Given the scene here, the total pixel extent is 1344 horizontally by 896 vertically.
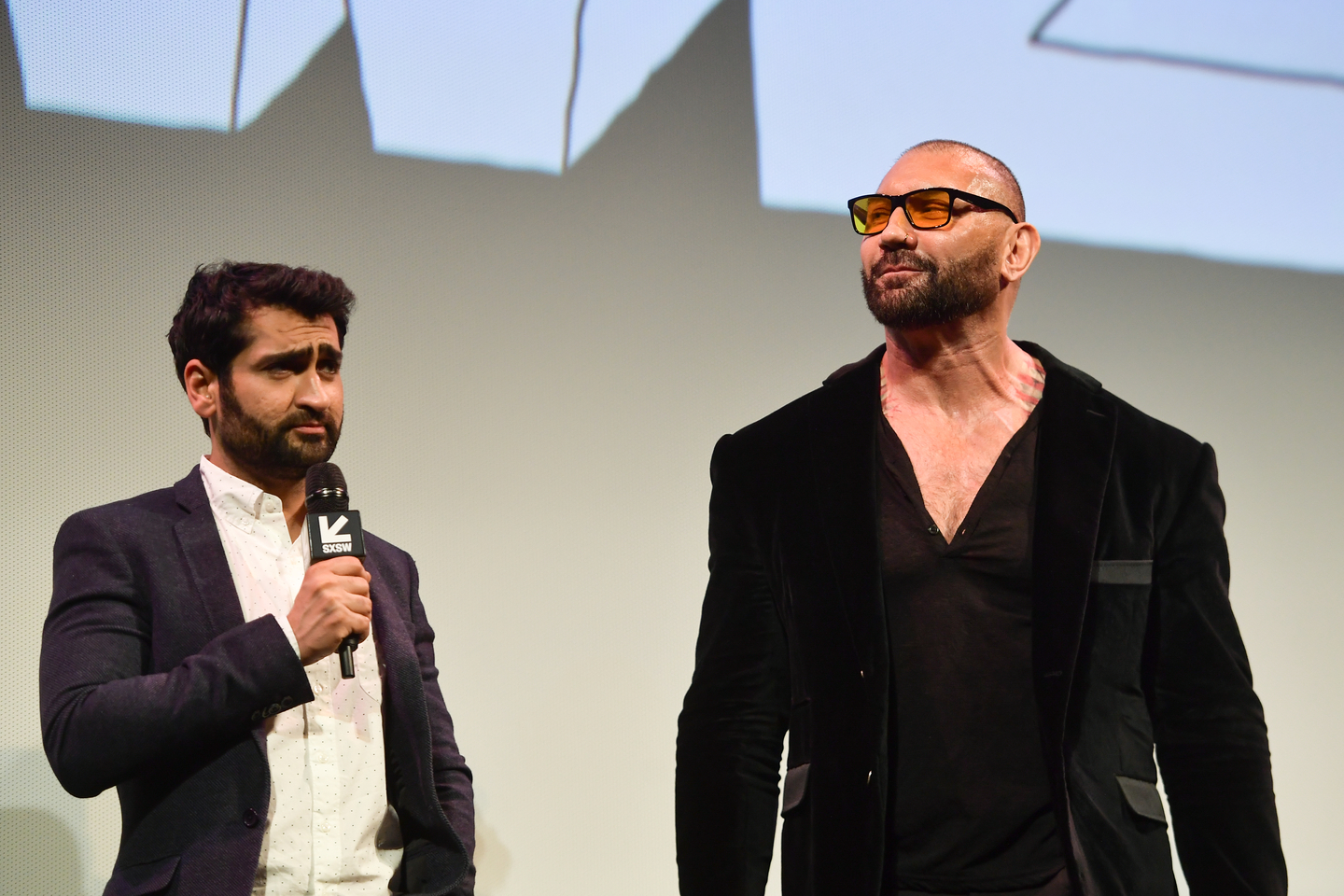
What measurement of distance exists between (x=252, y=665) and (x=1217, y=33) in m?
3.18

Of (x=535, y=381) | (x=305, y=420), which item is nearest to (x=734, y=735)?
(x=305, y=420)

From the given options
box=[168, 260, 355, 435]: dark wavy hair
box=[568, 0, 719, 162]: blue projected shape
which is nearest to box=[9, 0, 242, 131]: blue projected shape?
box=[568, 0, 719, 162]: blue projected shape

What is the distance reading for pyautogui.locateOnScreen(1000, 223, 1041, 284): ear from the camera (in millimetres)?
1998

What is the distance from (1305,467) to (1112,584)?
2.18m

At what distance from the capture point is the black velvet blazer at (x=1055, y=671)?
1.70 m

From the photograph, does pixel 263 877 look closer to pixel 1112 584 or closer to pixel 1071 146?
pixel 1112 584

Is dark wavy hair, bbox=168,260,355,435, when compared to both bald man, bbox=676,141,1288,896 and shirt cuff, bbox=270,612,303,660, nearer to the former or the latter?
shirt cuff, bbox=270,612,303,660

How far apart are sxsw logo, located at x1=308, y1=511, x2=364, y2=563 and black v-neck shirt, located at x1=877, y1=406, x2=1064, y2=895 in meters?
0.74

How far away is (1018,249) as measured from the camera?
2021mm

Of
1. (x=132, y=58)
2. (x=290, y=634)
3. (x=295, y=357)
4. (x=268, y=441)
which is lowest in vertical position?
(x=290, y=634)

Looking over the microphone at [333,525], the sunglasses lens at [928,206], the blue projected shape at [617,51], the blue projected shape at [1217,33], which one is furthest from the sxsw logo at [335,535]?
the blue projected shape at [1217,33]

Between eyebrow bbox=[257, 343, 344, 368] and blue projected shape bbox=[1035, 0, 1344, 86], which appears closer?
eyebrow bbox=[257, 343, 344, 368]

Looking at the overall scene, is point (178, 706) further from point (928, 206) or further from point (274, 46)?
point (274, 46)

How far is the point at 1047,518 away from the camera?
70.5 inches
